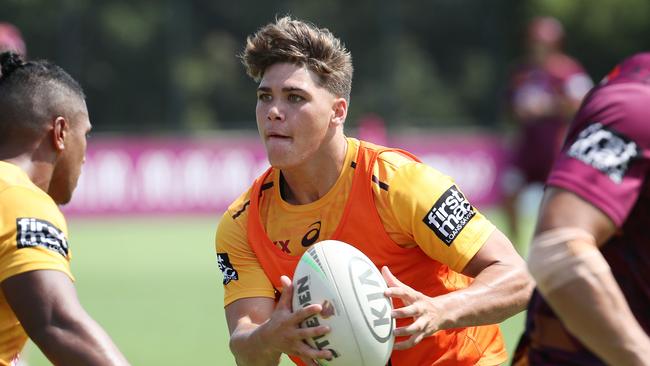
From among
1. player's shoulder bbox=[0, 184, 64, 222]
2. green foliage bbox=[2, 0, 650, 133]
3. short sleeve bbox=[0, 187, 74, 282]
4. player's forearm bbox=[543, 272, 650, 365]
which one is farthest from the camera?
green foliage bbox=[2, 0, 650, 133]

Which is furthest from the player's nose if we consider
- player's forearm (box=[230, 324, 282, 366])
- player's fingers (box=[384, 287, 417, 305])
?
player's fingers (box=[384, 287, 417, 305])

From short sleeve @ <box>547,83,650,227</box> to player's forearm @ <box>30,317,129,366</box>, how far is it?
1.49m

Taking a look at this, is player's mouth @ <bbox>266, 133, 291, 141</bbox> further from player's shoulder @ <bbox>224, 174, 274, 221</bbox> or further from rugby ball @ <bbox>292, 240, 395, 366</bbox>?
rugby ball @ <bbox>292, 240, 395, 366</bbox>

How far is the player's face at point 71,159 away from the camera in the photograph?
4.60 m

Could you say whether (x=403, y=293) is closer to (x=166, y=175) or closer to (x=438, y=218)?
(x=438, y=218)

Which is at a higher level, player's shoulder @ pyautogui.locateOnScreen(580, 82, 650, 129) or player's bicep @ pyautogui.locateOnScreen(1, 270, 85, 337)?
player's shoulder @ pyautogui.locateOnScreen(580, 82, 650, 129)

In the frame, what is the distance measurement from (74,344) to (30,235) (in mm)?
411

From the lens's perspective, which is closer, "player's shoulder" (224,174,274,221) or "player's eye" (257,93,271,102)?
"player's eye" (257,93,271,102)

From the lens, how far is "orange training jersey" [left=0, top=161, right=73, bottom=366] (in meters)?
3.69

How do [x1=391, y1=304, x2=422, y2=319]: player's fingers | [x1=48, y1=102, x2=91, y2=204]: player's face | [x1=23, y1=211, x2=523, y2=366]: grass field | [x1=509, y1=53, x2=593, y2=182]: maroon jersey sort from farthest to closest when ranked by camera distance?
[x1=509, y1=53, x2=593, y2=182]: maroon jersey < [x1=23, y1=211, x2=523, y2=366]: grass field < [x1=48, y1=102, x2=91, y2=204]: player's face < [x1=391, y1=304, x2=422, y2=319]: player's fingers

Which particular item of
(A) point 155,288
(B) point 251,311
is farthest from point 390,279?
(A) point 155,288

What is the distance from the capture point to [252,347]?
474cm

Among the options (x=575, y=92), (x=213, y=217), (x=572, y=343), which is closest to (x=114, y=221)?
(x=213, y=217)

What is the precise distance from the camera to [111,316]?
11.2 m
